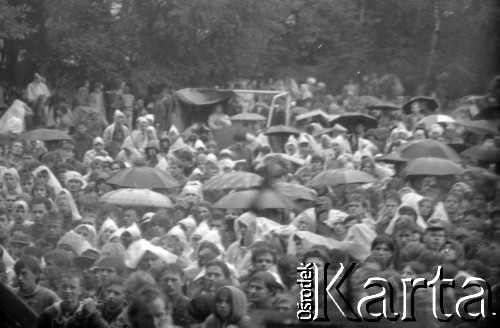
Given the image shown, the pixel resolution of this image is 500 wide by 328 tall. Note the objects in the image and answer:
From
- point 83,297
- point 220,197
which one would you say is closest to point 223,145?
point 220,197

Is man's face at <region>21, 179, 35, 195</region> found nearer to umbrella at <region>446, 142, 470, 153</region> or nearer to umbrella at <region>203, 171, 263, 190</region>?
umbrella at <region>203, 171, 263, 190</region>

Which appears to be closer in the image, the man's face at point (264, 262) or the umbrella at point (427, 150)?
the man's face at point (264, 262)

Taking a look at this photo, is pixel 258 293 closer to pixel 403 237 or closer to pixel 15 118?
pixel 403 237

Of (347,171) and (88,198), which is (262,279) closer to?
(347,171)

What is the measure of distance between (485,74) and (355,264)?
3.79ft

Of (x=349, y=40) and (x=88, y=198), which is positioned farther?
(x=88, y=198)

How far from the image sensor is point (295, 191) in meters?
6.59

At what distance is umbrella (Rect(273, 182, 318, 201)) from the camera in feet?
20.9

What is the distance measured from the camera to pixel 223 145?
274 inches

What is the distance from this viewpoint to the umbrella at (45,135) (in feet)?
24.5

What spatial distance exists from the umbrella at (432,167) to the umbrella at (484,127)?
1.07 feet

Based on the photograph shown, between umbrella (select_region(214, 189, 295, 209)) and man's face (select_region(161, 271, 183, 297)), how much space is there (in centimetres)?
69

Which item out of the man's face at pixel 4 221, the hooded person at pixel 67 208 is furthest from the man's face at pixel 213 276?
the man's face at pixel 4 221

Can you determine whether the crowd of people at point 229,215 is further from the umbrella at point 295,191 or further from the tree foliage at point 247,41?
the tree foliage at point 247,41
